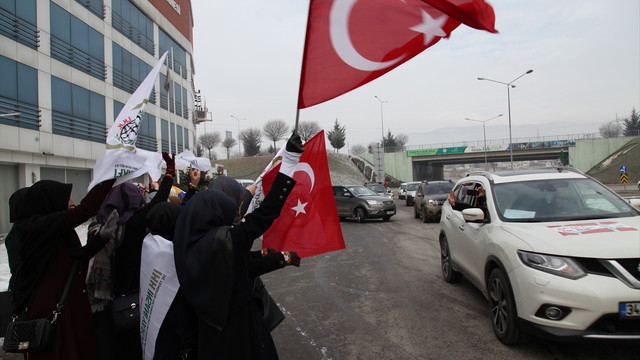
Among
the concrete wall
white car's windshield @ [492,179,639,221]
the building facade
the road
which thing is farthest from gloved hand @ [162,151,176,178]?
the concrete wall

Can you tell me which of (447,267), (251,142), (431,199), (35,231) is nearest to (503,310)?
(447,267)

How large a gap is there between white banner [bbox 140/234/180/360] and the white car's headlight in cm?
300

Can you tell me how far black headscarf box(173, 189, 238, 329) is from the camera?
2090 mm

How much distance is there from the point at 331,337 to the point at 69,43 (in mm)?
22890

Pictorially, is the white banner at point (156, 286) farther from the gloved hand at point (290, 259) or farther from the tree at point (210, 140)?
the tree at point (210, 140)

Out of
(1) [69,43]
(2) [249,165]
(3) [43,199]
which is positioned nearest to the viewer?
(3) [43,199]

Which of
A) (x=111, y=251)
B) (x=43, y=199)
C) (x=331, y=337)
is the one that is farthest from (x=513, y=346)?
(x=43, y=199)

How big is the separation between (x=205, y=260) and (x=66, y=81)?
75.0 feet

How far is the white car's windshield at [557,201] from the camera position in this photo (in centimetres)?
434

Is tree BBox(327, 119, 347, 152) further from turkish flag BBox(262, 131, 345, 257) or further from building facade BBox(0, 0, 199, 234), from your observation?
turkish flag BBox(262, 131, 345, 257)

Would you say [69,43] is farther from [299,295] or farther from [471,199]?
[471,199]

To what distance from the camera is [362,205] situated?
16984mm

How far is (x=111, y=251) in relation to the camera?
3018 mm

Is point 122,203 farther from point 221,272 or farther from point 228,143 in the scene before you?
point 228,143
